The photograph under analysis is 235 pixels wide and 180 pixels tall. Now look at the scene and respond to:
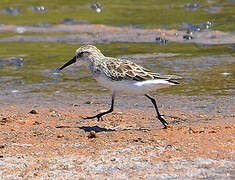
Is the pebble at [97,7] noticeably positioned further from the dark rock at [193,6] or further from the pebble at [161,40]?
the pebble at [161,40]

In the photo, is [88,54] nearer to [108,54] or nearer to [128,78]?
[128,78]

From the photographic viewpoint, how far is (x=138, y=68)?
1023cm

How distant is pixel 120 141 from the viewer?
31.0 ft

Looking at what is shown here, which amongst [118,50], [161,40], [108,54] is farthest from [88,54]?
[161,40]

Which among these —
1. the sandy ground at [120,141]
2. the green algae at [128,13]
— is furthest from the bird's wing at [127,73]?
the green algae at [128,13]

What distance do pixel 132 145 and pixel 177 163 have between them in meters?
0.98

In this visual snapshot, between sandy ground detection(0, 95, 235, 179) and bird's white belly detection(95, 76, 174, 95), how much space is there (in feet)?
1.98

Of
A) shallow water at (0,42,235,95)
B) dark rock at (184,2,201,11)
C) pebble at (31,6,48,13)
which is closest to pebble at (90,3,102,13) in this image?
pebble at (31,6,48,13)

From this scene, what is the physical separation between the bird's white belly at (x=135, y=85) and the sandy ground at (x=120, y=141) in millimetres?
604

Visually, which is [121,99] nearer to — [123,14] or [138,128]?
[138,128]

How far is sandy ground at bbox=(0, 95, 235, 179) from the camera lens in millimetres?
8242

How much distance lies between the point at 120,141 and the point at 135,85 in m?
0.98

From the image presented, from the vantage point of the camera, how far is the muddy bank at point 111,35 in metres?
18.3

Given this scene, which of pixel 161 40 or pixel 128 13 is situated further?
pixel 128 13
